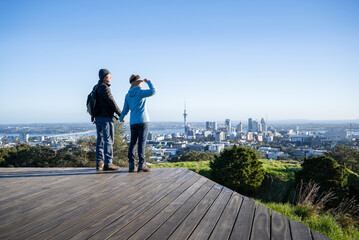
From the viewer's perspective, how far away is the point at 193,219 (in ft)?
6.52

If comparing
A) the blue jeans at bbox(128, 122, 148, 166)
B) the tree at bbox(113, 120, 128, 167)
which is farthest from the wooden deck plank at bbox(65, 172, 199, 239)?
the tree at bbox(113, 120, 128, 167)

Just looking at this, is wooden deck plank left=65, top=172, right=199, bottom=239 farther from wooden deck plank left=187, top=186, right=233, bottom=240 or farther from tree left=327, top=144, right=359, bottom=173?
tree left=327, top=144, right=359, bottom=173

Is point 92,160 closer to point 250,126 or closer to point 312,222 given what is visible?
point 312,222

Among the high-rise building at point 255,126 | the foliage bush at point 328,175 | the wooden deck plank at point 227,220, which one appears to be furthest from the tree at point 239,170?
the high-rise building at point 255,126

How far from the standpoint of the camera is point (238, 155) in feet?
26.4

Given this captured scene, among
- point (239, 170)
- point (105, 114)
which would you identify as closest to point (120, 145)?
point (239, 170)

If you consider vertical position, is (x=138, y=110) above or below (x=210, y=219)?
above

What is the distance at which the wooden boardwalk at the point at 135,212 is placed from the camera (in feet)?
5.66

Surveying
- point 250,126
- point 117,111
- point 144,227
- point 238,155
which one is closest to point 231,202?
point 144,227

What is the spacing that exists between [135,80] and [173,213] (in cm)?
262

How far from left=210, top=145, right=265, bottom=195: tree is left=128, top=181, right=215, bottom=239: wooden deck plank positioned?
17.3ft

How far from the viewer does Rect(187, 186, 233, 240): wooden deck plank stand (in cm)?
169

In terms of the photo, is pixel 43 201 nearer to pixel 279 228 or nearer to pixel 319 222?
pixel 279 228

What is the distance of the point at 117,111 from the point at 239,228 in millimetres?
3030
